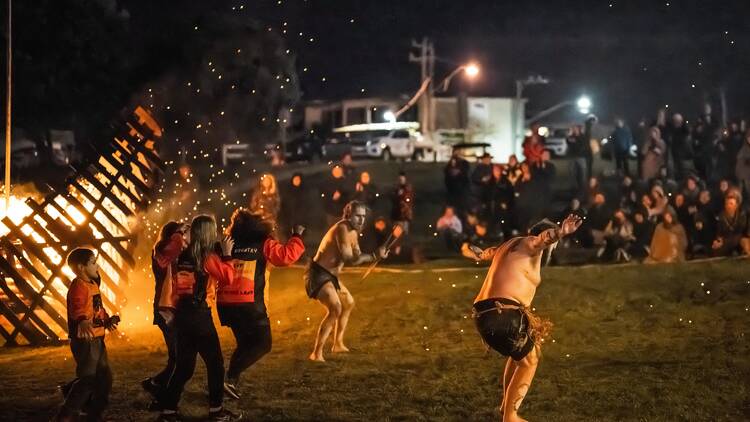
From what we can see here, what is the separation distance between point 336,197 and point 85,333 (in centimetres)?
1113

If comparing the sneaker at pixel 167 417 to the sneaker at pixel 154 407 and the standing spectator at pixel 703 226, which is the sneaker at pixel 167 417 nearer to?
the sneaker at pixel 154 407

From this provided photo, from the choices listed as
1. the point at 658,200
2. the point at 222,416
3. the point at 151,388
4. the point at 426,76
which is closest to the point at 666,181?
the point at 658,200

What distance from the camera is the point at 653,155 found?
21953 millimetres

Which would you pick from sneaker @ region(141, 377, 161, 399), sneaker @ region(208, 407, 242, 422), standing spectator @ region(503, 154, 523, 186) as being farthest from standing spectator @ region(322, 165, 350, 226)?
sneaker @ region(208, 407, 242, 422)

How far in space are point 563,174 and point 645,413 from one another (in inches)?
817

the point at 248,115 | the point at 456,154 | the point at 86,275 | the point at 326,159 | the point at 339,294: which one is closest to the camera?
the point at 86,275

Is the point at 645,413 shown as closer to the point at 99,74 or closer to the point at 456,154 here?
the point at 456,154

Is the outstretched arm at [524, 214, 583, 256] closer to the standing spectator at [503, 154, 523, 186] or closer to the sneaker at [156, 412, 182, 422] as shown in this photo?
the sneaker at [156, 412, 182, 422]

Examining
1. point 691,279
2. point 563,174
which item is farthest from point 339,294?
point 563,174

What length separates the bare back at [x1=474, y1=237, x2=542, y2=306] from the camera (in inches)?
337

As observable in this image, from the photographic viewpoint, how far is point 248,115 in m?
Answer: 42.8

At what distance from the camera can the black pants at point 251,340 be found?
9.35 m

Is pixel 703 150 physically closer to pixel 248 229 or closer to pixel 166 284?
pixel 248 229

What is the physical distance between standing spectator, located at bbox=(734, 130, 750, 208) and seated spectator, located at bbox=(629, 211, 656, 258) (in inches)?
134
